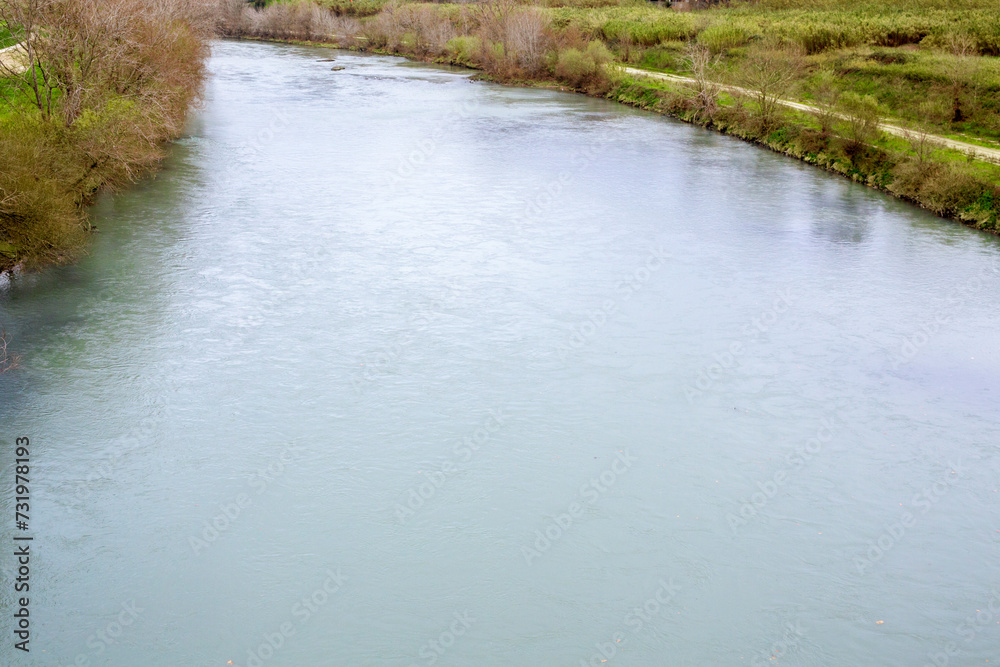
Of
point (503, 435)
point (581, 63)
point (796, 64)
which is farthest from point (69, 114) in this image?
point (581, 63)

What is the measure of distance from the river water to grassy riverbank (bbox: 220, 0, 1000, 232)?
14.2ft

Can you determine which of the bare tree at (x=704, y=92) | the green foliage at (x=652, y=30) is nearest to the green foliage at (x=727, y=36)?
the green foliage at (x=652, y=30)

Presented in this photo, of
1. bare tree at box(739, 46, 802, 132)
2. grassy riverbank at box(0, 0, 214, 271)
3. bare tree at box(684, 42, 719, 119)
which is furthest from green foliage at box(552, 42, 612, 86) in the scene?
grassy riverbank at box(0, 0, 214, 271)

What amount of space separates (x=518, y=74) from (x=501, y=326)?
35043 mm

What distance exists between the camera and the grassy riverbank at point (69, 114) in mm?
15523

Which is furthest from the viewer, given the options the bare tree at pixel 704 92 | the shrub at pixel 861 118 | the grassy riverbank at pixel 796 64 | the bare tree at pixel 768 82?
the bare tree at pixel 704 92

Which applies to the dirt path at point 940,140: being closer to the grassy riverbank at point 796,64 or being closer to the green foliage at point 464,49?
the grassy riverbank at point 796,64

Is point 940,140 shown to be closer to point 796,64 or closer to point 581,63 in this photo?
point 796,64

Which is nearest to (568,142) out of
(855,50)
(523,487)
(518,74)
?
(855,50)

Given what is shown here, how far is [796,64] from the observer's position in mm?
33906

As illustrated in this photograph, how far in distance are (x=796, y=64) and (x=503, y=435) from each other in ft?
90.4

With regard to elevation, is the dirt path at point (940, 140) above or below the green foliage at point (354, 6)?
below

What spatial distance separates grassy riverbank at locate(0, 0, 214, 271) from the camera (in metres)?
15.5

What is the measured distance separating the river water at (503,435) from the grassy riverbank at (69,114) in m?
1.00
